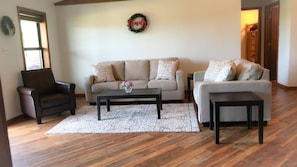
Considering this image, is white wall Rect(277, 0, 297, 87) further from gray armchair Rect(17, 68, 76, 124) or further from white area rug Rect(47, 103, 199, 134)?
gray armchair Rect(17, 68, 76, 124)

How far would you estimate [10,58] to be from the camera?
419 cm

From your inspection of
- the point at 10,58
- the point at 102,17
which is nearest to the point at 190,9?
the point at 102,17

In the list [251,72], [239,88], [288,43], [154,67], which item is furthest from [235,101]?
[288,43]

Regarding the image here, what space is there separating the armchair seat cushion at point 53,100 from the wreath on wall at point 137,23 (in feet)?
7.41

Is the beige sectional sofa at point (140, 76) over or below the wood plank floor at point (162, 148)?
over

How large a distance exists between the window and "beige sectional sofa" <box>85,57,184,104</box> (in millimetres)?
1217

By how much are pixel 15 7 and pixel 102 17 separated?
1900 mm

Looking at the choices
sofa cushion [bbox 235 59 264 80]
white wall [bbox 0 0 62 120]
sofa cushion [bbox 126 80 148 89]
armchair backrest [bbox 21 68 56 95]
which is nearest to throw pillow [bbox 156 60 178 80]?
sofa cushion [bbox 126 80 148 89]

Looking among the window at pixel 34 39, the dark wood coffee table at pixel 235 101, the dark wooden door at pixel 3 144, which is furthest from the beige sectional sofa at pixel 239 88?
the window at pixel 34 39

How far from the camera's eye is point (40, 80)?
4.50 metres

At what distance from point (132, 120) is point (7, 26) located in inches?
Result: 102

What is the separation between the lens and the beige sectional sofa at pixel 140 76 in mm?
4824

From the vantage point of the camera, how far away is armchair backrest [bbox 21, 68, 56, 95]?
4316 mm

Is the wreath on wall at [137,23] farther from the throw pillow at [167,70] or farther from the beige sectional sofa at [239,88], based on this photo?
the beige sectional sofa at [239,88]
